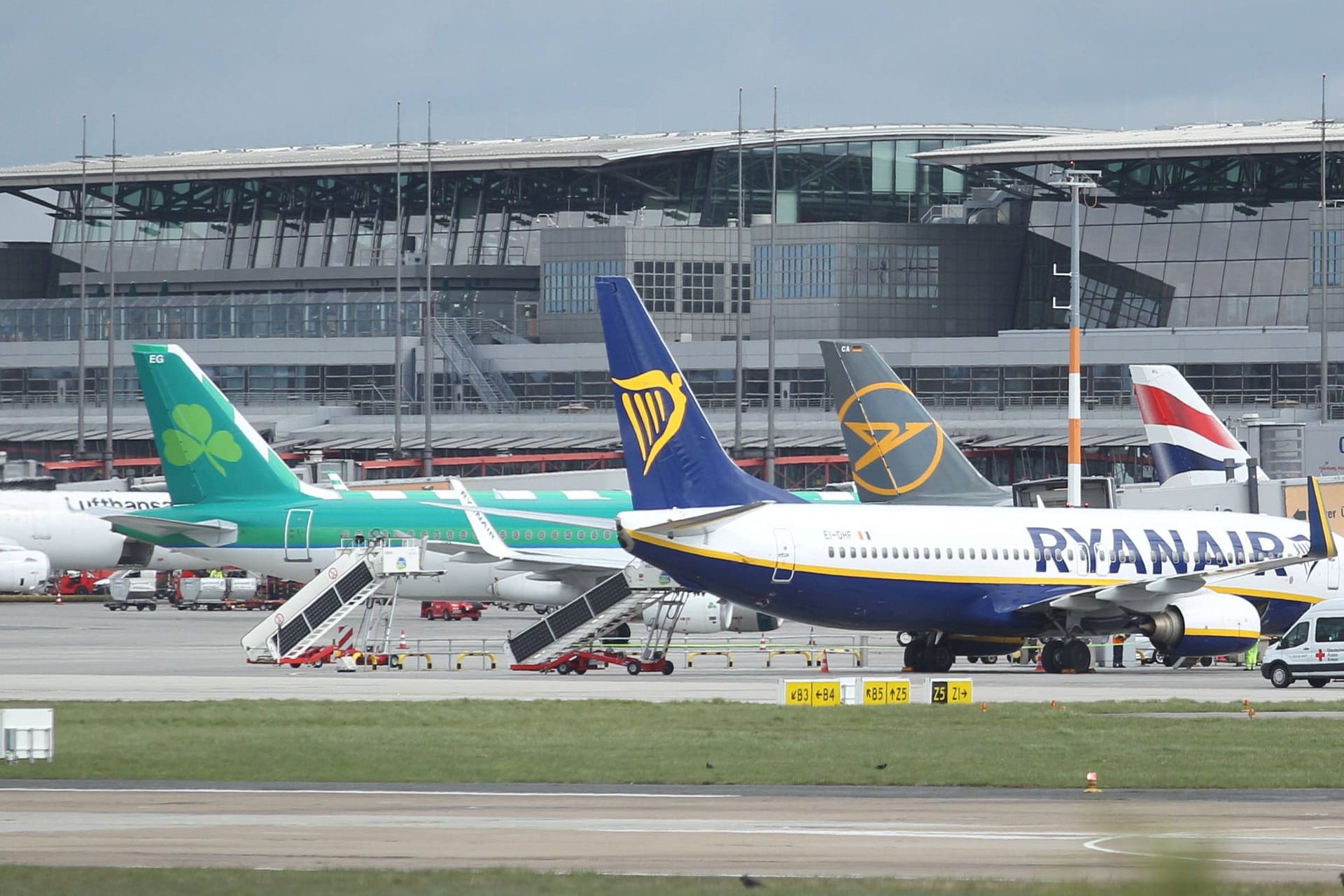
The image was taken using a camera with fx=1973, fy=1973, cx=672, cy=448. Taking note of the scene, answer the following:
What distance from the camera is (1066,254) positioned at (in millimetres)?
135750

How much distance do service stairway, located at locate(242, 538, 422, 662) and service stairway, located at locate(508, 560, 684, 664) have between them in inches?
173

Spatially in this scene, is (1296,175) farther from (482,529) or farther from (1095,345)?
(482,529)

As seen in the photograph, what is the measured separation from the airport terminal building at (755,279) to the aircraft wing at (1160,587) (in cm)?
6578

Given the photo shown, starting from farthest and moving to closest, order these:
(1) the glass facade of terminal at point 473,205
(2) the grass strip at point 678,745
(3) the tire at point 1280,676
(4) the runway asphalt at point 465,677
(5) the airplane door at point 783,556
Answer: (1) the glass facade of terminal at point 473,205 → (3) the tire at point 1280,676 → (5) the airplane door at point 783,556 → (4) the runway asphalt at point 465,677 → (2) the grass strip at point 678,745

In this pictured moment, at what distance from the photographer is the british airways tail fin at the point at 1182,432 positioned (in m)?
64.9

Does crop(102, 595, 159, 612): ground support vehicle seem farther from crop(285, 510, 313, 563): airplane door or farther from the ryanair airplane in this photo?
the ryanair airplane

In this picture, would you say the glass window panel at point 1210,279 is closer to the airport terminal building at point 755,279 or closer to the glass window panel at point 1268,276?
the airport terminal building at point 755,279

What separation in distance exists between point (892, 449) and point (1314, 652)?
1450 cm

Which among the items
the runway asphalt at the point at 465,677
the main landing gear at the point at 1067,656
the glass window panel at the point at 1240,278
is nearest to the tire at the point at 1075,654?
the main landing gear at the point at 1067,656

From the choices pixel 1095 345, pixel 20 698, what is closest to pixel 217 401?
pixel 20 698

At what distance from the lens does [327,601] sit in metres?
50.0

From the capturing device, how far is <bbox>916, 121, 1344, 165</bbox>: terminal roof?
12238 centimetres

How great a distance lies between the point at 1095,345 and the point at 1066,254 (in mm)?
18294

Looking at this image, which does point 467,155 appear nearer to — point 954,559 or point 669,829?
point 954,559
